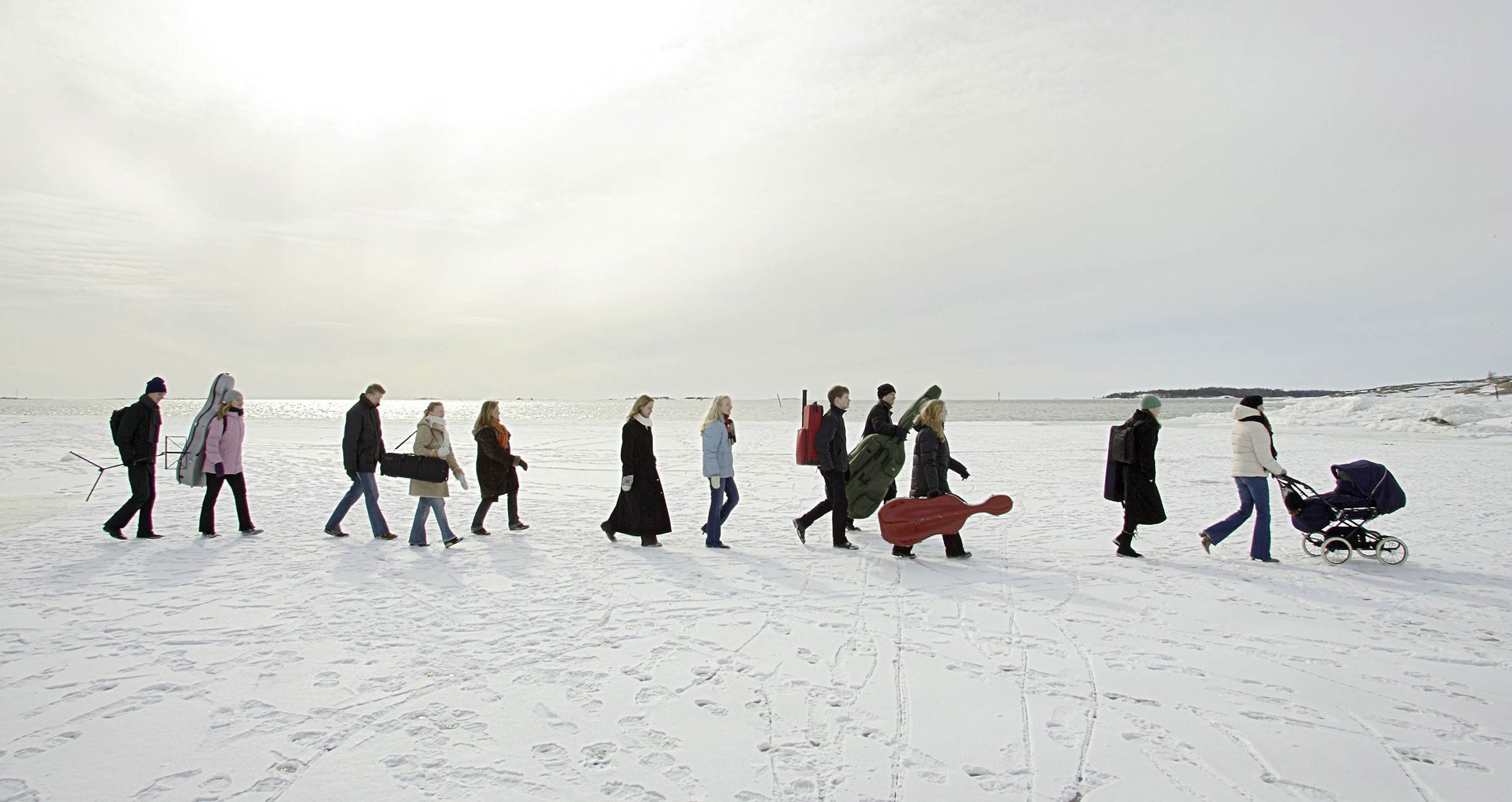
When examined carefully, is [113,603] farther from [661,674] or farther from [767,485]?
[767,485]

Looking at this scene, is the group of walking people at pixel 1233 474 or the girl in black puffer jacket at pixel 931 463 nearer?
the group of walking people at pixel 1233 474

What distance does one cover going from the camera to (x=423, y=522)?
8.30 m

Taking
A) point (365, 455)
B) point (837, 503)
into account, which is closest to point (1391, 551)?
point (837, 503)

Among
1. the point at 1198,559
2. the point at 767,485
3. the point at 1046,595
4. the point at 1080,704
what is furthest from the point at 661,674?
the point at 767,485

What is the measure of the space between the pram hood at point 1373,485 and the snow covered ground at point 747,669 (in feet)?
2.01

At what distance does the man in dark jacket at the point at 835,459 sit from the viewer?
323 inches

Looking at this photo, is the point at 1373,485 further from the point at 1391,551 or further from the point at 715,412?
the point at 715,412

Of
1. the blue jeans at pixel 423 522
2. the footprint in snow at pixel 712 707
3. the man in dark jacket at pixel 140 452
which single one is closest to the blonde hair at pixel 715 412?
the blue jeans at pixel 423 522

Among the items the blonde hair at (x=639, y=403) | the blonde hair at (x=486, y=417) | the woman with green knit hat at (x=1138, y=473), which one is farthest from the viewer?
the blonde hair at (x=486, y=417)

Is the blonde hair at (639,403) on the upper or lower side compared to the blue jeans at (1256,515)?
upper

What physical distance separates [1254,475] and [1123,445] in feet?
4.04

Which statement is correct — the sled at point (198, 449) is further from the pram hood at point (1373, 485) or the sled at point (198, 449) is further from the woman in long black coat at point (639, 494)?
the pram hood at point (1373, 485)

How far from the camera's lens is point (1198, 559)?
7680 mm

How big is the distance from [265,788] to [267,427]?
1524 inches
